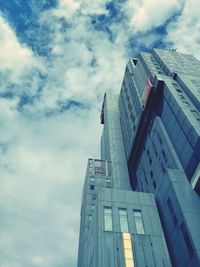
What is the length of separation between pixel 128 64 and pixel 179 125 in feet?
196

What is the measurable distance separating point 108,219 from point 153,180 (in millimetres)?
23696

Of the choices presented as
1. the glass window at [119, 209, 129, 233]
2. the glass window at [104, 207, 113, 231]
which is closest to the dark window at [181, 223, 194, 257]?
the glass window at [119, 209, 129, 233]

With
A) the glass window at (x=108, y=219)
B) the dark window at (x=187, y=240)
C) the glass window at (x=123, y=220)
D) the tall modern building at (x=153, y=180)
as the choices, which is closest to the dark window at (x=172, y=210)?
the tall modern building at (x=153, y=180)

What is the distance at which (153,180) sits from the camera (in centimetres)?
6494

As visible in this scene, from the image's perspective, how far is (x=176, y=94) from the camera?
63.1 m

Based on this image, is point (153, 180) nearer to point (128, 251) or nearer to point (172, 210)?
point (172, 210)

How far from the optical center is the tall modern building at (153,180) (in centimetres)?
3969

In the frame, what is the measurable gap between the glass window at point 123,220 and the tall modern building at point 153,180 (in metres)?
0.19

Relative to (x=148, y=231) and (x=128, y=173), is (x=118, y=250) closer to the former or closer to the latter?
(x=148, y=231)

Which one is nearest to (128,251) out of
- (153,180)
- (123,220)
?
(123,220)

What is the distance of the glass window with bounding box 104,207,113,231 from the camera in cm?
4275

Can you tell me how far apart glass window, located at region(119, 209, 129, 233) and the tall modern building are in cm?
19

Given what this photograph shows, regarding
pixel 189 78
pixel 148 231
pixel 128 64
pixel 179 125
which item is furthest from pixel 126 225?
pixel 128 64

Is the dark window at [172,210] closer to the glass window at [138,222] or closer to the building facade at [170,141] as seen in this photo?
the building facade at [170,141]
